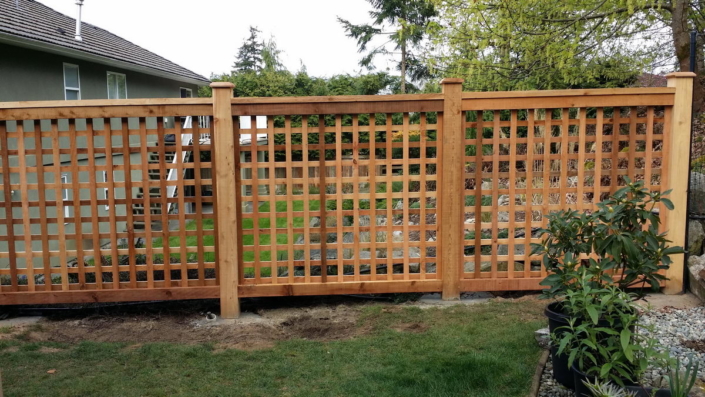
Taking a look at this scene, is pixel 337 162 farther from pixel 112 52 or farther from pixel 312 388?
pixel 112 52

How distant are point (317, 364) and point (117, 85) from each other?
39.4 ft

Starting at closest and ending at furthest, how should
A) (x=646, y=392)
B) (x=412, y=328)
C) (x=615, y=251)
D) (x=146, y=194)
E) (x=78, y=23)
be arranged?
(x=646, y=392)
(x=615, y=251)
(x=412, y=328)
(x=146, y=194)
(x=78, y=23)

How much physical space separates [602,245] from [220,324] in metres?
2.83

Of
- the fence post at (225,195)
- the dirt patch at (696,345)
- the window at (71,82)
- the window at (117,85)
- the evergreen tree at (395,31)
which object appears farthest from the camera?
the evergreen tree at (395,31)

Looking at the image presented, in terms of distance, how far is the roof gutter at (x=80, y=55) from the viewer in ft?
29.1

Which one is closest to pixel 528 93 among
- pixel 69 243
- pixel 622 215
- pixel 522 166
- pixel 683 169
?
pixel 683 169

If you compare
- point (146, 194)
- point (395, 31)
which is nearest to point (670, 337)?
point (146, 194)

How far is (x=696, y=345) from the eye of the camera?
132 inches

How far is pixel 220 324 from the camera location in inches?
175

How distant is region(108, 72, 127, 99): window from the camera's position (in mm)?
13227

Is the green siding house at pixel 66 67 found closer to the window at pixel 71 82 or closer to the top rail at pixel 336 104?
the window at pixel 71 82

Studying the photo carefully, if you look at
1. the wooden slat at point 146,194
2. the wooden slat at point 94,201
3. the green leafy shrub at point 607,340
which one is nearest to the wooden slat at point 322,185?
the wooden slat at point 146,194

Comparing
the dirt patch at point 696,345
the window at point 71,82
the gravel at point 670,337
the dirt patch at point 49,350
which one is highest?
the window at point 71,82

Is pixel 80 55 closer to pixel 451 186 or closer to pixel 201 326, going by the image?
pixel 201 326
